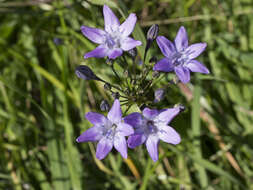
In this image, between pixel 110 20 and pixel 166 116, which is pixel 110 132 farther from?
pixel 110 20

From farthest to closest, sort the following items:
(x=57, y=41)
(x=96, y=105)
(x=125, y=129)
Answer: (x=96, y=105) < (x=57, y=41) < (x=125, y=129)

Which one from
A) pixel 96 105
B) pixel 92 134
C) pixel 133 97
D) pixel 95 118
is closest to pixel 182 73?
pixel 133 97

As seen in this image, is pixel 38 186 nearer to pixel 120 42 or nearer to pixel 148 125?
pixel 148 125

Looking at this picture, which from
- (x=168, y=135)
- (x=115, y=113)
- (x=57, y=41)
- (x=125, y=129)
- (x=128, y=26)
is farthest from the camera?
(x=57, y=41)

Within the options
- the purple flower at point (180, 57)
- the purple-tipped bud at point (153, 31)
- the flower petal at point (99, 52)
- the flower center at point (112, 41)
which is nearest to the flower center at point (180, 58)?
the purple flower at point (180, 57)

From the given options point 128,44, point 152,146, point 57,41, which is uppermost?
point 57,41

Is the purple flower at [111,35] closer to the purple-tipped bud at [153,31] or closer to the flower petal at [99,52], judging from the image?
the flower petal at [99,52]

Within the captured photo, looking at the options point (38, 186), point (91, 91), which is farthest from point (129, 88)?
point (38, 186)
